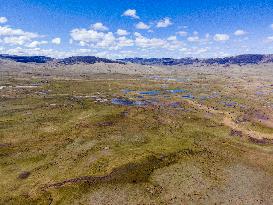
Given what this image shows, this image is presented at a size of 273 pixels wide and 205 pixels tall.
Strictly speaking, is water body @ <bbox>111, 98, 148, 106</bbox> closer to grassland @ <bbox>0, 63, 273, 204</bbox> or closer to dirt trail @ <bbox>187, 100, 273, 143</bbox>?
grassland @ <bbox>0, 63, 273, 204</bbox>

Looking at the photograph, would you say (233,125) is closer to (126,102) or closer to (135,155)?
(135,155)

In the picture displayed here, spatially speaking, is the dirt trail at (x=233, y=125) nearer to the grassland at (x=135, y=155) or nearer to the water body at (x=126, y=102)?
the grassland at (x=135, y=155)

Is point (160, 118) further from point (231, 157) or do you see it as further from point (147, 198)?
point (147, 198)

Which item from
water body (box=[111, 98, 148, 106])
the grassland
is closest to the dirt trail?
the grassland

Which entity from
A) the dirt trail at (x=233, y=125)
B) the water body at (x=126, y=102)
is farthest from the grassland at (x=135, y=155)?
the water body at (x=126, y=102)

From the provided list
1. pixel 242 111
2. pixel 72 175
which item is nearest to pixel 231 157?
pixel 72 175

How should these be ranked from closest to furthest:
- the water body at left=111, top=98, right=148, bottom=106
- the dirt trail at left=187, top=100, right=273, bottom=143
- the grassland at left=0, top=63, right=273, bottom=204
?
the grassland at left=0, top=63, right=273, bottom=204 < the dirt trail at left=187, top=100, right=273, bottom=143 < the water body at left=111, top=98, right=148, bottom=106

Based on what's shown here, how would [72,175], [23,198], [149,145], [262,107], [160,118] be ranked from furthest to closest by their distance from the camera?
1. [262,107]
2. [160,118]
3. [149,145]
4. [72,175]
5. [23,198]

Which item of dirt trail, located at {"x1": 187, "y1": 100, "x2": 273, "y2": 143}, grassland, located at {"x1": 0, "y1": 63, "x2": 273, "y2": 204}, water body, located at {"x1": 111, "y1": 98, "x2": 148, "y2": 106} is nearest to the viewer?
grassland, located at {"x1": 0, "y1": 63, "x2": 273, "y2": 204}
